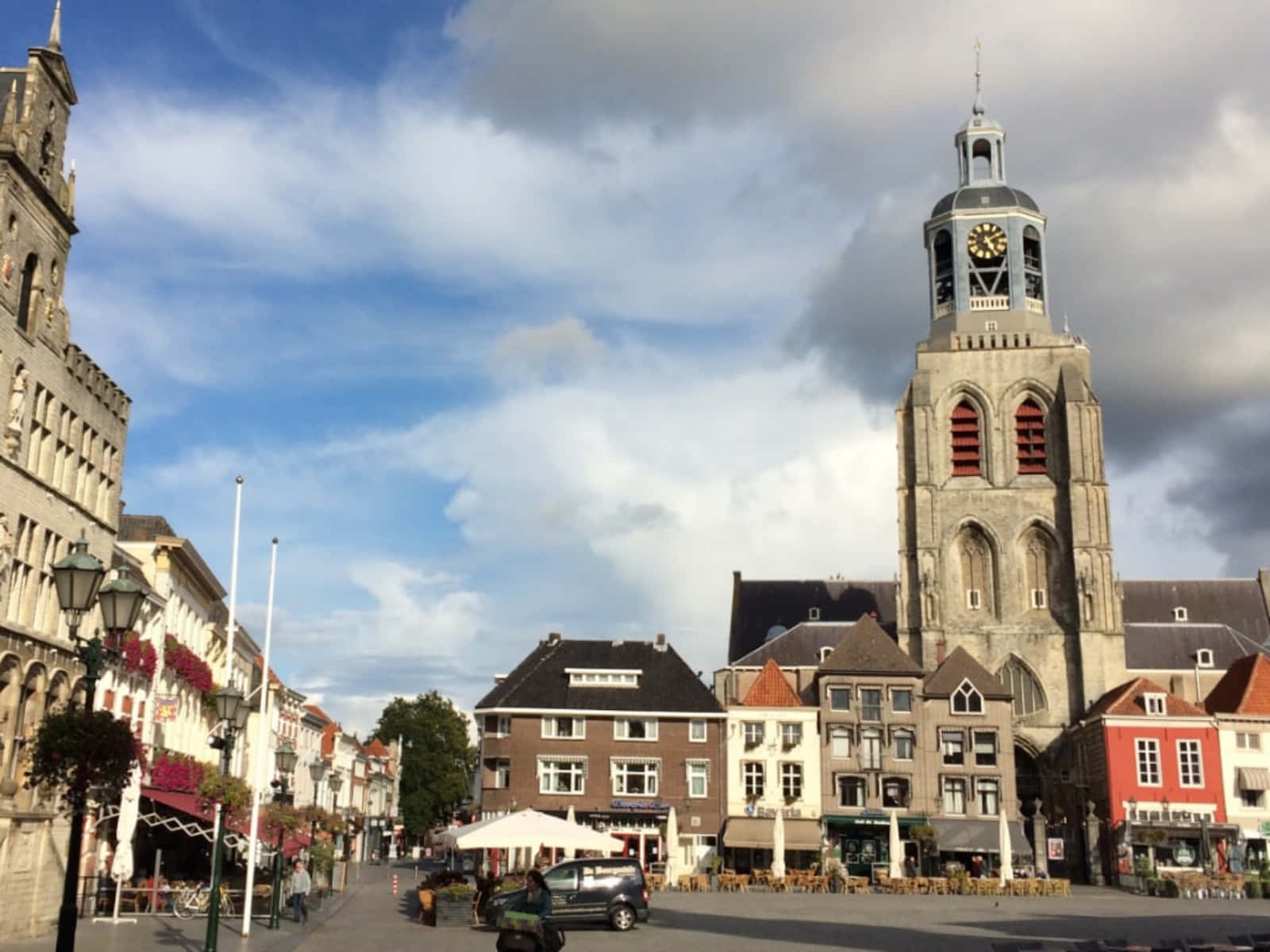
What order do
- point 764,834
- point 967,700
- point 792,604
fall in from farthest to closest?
point 792,604, point 967,700, point 764,834

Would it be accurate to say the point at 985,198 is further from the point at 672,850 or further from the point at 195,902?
the point at 195,902

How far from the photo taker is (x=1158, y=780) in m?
56.5

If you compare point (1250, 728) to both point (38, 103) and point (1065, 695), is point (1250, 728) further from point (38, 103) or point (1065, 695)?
point (38, 103)

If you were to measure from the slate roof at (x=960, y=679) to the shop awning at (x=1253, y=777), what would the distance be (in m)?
10.2

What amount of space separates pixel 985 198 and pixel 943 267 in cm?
460

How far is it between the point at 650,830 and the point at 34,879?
3506 centimetres

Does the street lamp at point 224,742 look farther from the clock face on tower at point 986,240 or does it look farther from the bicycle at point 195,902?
the clock face on tower at point 986,240

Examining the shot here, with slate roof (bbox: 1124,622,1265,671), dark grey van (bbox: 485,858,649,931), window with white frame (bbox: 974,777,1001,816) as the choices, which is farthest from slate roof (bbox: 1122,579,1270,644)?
dark grey van (bbox: 485,858,649,931)

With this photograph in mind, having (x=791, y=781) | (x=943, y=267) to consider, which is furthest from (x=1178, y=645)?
(x=791, y=781)

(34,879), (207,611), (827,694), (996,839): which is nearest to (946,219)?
(827,694)

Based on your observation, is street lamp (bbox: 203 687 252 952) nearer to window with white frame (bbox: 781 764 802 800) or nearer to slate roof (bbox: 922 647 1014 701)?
window with white frame (bbox: 781 764 802 800)

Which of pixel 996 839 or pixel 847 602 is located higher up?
pixel 847 602

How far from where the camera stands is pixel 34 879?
23.9 metres

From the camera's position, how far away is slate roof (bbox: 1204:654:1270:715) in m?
57.5
